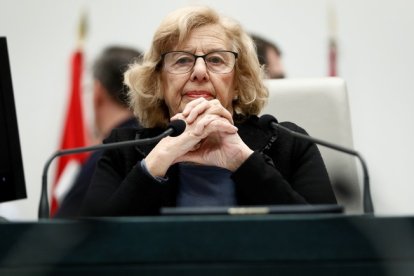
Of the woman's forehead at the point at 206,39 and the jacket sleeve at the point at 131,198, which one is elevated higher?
the woman's forehead at the point at 206,39

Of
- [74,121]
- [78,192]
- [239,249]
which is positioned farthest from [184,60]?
[74,121]

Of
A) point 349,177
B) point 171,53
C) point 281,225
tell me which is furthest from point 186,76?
point 281,225

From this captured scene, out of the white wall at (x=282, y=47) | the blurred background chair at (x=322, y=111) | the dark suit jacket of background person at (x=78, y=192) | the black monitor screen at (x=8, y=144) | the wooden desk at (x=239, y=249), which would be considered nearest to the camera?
the wooden desk at (x=239, y=249)

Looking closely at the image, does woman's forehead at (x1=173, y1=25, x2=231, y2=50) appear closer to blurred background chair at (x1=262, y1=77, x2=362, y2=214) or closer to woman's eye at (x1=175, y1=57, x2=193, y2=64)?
woman's eye at (x1=175, y1=57, x2=193, y2=64)

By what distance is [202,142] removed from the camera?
185cm

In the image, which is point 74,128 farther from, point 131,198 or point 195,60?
point 131,198

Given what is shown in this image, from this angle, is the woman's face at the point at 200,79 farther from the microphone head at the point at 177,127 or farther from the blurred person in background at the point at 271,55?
the blurred person in background at the point at 271,55

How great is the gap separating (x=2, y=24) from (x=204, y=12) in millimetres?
2261

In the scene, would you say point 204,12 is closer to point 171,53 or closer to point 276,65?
point 171,53

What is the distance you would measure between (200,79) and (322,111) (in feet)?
1.36

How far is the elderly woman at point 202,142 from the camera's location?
1.65 meters

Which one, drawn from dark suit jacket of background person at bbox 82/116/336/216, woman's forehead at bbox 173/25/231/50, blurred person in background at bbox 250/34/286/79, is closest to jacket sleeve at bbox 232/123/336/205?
dark suit jacket of background person at bbox 82/116/336/216

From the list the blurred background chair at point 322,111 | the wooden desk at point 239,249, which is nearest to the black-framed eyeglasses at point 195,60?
the blurred background chair at point 322,111

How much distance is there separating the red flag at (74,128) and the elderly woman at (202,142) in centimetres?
168
